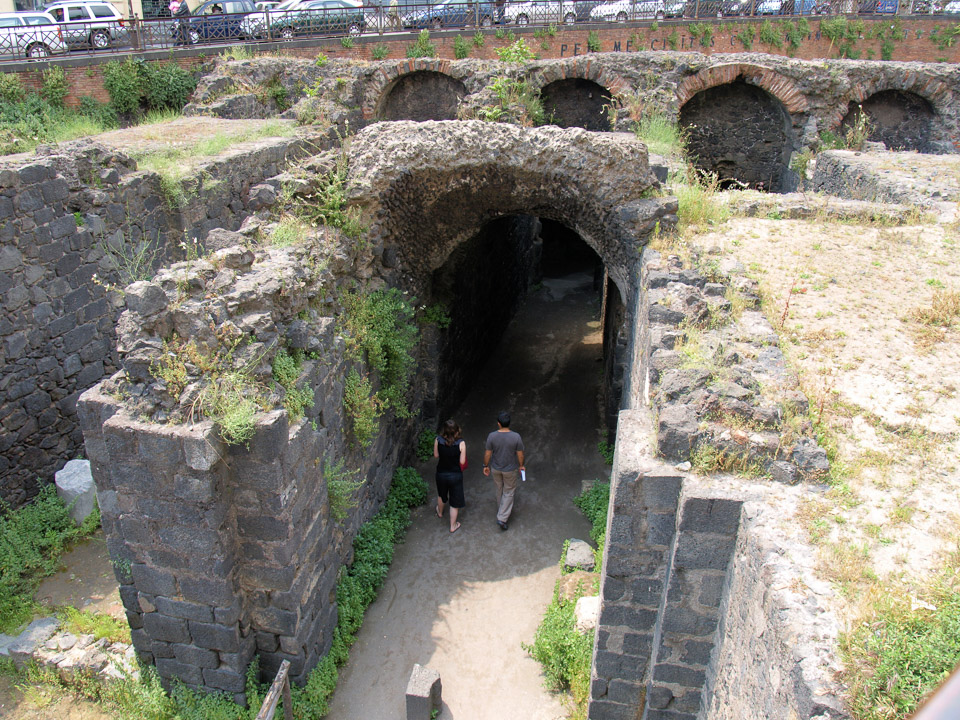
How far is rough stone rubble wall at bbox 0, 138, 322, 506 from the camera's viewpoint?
6992 millimetres

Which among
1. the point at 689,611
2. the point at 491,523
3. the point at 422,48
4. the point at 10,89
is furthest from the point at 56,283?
the point at 422,48

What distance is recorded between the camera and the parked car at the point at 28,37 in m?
16.3

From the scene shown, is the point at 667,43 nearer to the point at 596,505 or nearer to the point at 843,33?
the point at 843,33

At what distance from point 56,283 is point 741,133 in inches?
489

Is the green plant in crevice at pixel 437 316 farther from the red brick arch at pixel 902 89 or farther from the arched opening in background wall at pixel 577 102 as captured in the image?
the red brick arch at pixel 902 89

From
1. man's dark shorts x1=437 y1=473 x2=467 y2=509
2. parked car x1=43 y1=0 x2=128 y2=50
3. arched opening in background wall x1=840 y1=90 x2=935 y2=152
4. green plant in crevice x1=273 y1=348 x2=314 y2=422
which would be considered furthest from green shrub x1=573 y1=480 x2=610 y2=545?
parked car x1=43 y1=0 x2=128 y2=50

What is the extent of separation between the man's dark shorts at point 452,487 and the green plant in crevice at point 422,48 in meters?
14.3

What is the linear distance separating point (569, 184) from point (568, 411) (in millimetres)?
3606

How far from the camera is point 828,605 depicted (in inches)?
122

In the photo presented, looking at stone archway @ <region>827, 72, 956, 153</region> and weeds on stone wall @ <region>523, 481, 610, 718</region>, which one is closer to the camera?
weeds on stone wall @ <region>523, 481, 610, 718</region>

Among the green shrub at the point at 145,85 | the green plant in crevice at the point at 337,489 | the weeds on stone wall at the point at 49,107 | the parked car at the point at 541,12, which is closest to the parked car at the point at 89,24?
the green shrub at the point at 145,85

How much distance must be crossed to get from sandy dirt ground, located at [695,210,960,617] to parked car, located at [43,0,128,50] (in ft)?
54.9

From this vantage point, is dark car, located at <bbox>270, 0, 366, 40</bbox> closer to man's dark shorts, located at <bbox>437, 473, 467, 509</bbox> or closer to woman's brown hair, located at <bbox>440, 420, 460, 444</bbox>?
woman's brown hair, located at <bbox>440, 420, 460, 444</bbox>

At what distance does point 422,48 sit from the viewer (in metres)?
18.3
